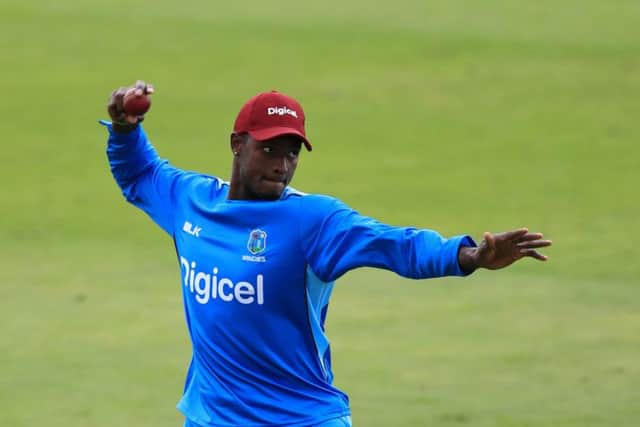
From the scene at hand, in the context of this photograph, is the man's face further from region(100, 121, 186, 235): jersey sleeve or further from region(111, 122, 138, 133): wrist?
region(111, 122, 138, 133): wrist

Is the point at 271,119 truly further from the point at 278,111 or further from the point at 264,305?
the point at 264,305

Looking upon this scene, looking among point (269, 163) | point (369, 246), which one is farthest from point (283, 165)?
point (369, 246)

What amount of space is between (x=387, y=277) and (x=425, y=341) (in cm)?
233

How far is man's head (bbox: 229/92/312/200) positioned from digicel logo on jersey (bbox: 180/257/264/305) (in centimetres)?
36

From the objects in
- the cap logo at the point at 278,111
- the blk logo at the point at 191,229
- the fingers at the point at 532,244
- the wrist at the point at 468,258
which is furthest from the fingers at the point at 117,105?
the fingers at the point at 532,244

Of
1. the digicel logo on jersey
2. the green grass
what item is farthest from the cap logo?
the green grass

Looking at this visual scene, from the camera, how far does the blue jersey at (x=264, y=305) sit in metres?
5.78

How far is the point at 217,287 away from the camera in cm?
593

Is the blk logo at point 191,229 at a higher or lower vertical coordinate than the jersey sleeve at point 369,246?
higher

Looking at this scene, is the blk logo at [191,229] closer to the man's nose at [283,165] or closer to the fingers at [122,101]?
the man's nose at [283,165]

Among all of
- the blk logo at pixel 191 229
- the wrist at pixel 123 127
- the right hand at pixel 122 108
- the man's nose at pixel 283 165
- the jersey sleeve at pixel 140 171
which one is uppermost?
the right hand at pixel 122 108

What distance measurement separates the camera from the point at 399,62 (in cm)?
2377

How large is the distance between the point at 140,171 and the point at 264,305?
1.22 m

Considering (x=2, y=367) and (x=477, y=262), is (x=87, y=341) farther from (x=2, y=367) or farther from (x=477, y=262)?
(x=477, y=262)
